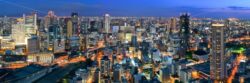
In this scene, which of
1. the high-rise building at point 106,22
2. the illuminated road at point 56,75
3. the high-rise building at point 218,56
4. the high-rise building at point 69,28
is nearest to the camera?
the illuminated road at point 56,75

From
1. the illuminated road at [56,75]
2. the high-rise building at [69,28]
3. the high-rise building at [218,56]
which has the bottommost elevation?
the illuminated road at [56,75]

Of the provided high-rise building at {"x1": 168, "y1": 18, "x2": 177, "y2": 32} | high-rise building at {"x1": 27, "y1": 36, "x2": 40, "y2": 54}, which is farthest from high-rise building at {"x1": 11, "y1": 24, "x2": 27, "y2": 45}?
high-rise building at {"x1": 168, "y1": 18, "x2": 177, "y2": 32}

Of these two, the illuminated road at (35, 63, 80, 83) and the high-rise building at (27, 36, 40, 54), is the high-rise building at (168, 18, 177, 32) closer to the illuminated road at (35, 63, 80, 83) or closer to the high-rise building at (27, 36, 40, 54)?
the high-rise building at (27, 36, 40, 54)

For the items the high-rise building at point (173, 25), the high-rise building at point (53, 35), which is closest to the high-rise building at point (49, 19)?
the high-rise building at point (53, 35)

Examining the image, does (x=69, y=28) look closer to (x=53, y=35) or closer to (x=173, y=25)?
(x=53, y=35)

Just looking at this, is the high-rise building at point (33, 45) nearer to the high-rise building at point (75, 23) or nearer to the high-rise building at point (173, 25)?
the high-rise building at point (75, 23)

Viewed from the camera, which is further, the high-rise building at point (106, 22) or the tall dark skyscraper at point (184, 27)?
the high-rise building at point (106, 22)

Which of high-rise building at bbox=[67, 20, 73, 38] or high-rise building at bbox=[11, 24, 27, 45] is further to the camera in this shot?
high-rise building at bbox=[67, 20, 73, 38]

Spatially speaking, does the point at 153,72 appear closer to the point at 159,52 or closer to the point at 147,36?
the point at 159,52

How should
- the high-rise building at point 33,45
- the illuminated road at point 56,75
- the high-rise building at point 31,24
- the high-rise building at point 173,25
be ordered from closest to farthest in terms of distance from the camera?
the illuminated road at point 56,75 < the high-rise building at point 33,45 < the high-rise building at point 31,24 < the high-rise building at point 173,25
